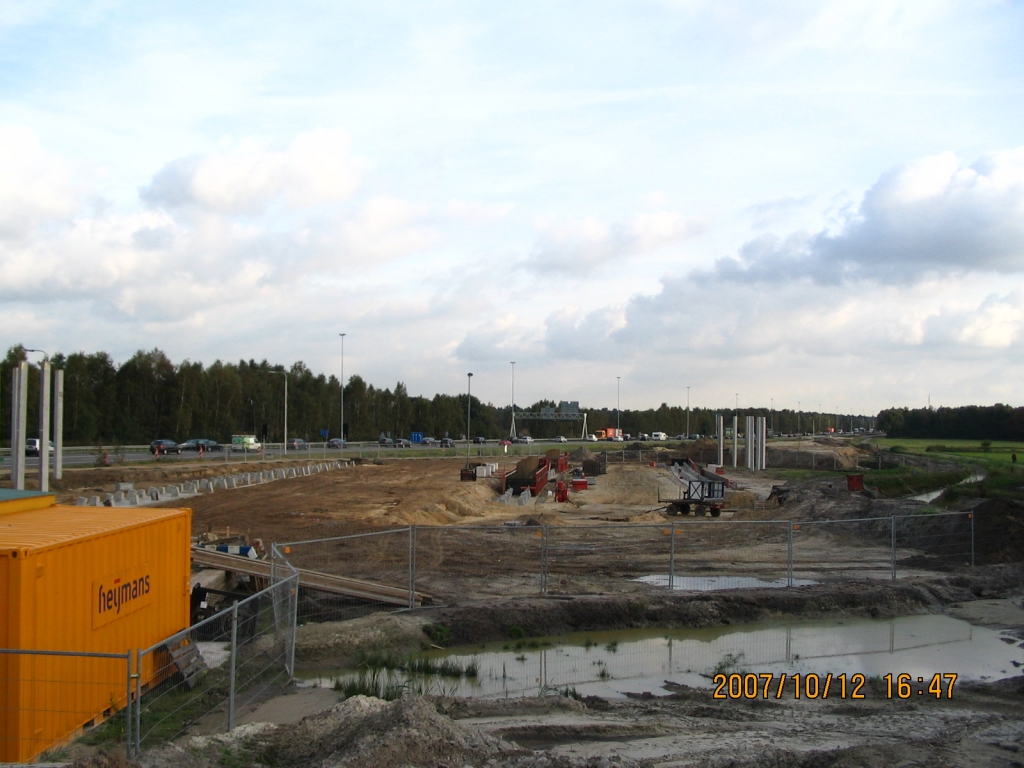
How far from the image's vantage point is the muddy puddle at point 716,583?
19770mm

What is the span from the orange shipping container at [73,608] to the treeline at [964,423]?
478ft

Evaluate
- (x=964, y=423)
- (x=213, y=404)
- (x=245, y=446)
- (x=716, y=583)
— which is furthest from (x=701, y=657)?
(x=964, y=423)

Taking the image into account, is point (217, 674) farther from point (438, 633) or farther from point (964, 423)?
point (964, 423)

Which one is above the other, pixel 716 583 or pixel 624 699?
pixel 624 699

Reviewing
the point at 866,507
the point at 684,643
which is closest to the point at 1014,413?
the point at 866,507

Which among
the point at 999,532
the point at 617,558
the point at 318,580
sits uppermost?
the point at 318,580

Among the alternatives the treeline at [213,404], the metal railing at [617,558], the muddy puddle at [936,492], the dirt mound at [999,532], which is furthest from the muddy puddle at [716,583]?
the treeline at [213,404]

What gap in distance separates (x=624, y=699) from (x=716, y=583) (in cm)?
947

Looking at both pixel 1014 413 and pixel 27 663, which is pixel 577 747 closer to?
pixel 27 663

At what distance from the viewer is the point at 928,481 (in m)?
45.5
